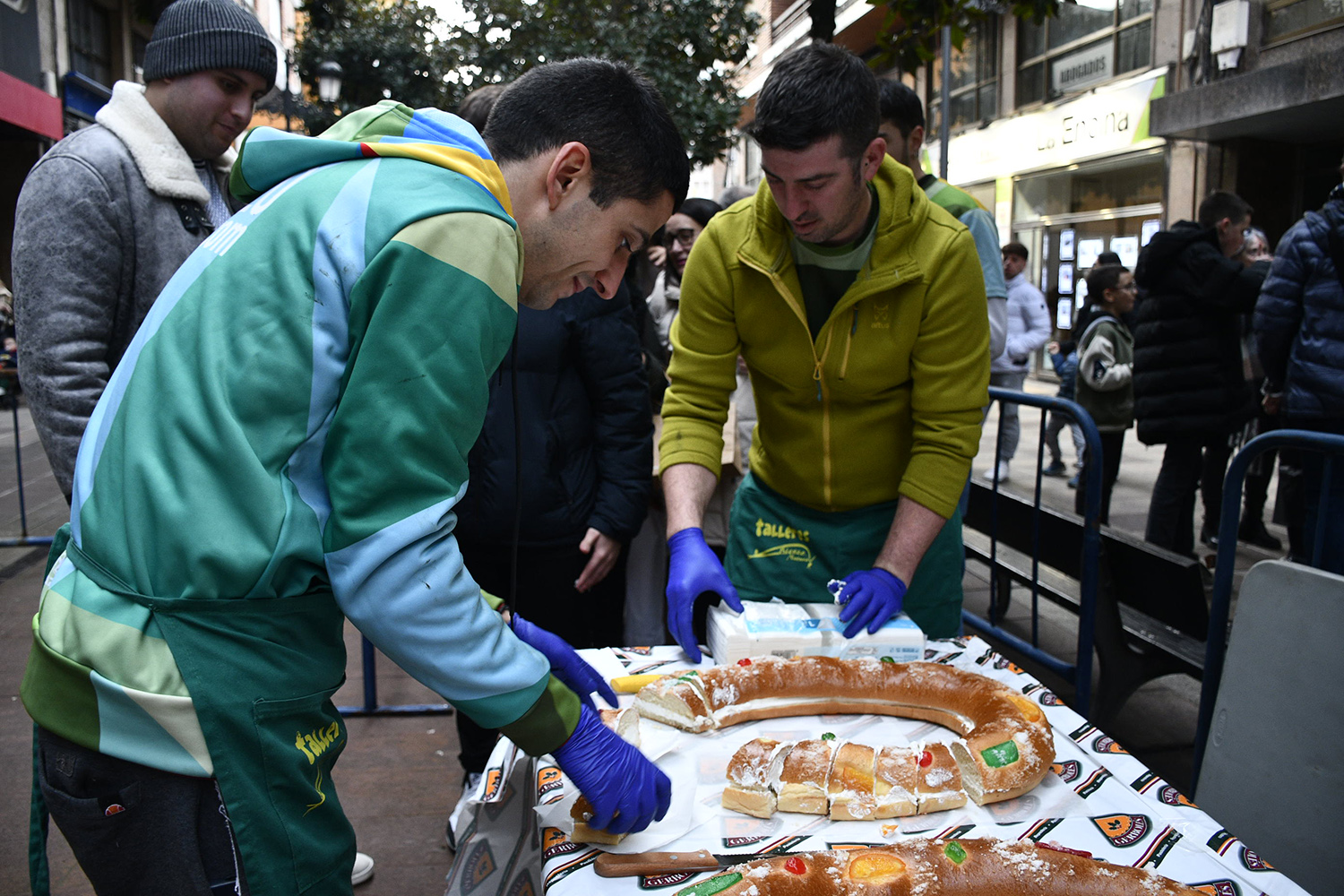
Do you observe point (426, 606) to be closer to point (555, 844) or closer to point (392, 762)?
point (555, 844)

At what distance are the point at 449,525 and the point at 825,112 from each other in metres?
1.34

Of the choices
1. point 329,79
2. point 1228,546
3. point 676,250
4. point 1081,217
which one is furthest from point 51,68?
point 1228,546

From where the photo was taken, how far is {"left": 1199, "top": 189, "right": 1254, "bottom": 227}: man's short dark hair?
5.36m

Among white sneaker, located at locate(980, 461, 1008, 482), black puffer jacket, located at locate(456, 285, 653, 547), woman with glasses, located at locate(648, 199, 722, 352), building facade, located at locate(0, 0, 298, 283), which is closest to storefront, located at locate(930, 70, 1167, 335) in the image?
white sneaker, located at locate(980, 461, 1008, 482)

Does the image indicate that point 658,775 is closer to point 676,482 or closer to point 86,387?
point 676,482

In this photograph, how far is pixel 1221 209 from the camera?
211 inches

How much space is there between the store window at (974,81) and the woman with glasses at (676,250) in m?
12.0

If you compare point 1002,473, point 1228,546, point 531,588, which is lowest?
point 1002,473

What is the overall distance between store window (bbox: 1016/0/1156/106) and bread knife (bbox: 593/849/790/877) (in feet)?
43.0

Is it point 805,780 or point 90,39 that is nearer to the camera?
point 805,780

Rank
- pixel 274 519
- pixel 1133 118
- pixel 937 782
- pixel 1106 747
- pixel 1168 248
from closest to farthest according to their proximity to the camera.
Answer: pixel 274 519, pixel 937 782, pixel 1106 747, pixel 1168 248, pixel 1133 118

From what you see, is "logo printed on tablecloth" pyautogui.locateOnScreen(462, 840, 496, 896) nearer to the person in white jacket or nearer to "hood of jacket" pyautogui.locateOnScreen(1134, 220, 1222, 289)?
"hood of jacket" pyautogui.locateOnScreen(1134, 220, 1222, 289)

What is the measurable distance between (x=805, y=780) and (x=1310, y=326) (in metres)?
3.96

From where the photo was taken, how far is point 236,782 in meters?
1.11
